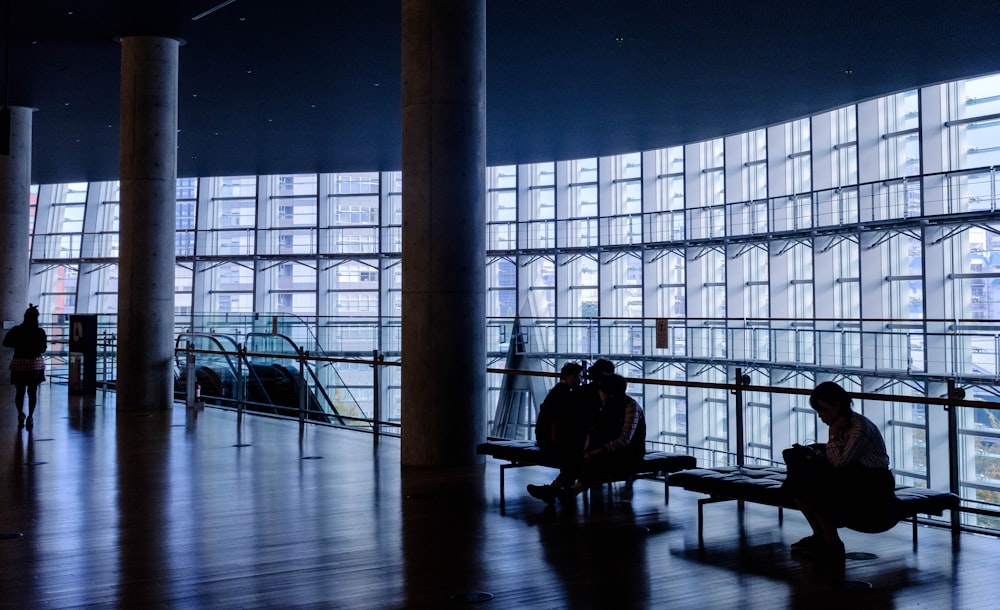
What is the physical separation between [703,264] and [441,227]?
13.0 metres

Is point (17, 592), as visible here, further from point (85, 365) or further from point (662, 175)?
point (662, 175)

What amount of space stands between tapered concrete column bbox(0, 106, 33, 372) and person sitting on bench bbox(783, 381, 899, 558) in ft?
37.9

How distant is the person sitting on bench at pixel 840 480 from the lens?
3.43 metres

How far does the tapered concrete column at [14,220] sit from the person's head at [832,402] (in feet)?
38.0

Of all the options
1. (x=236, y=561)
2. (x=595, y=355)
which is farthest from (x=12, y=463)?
(x=595, y=355)

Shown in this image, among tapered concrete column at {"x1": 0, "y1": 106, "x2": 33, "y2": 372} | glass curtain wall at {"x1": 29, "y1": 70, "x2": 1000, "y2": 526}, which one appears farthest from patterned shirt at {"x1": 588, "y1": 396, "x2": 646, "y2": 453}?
tapered concrete column at {"x1": 0, "y1": 106, "x2": 33, "y2": 372}

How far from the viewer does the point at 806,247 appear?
1623 centimetres

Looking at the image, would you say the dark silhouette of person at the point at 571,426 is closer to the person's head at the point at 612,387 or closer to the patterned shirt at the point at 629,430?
the person's head at the point at 612,387

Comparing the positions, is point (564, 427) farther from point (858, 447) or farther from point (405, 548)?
point (858, 447)

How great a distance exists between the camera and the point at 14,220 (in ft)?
41.5

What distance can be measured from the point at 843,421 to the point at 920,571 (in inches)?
22.5

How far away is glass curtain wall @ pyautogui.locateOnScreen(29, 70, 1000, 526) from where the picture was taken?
13562 mm

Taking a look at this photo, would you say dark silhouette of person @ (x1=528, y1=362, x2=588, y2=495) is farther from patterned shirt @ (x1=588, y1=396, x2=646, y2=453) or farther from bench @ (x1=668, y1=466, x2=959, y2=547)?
bench @ (x1=668, y1=466, x2=959, y2=547)

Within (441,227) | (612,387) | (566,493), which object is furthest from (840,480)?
(441,227)
